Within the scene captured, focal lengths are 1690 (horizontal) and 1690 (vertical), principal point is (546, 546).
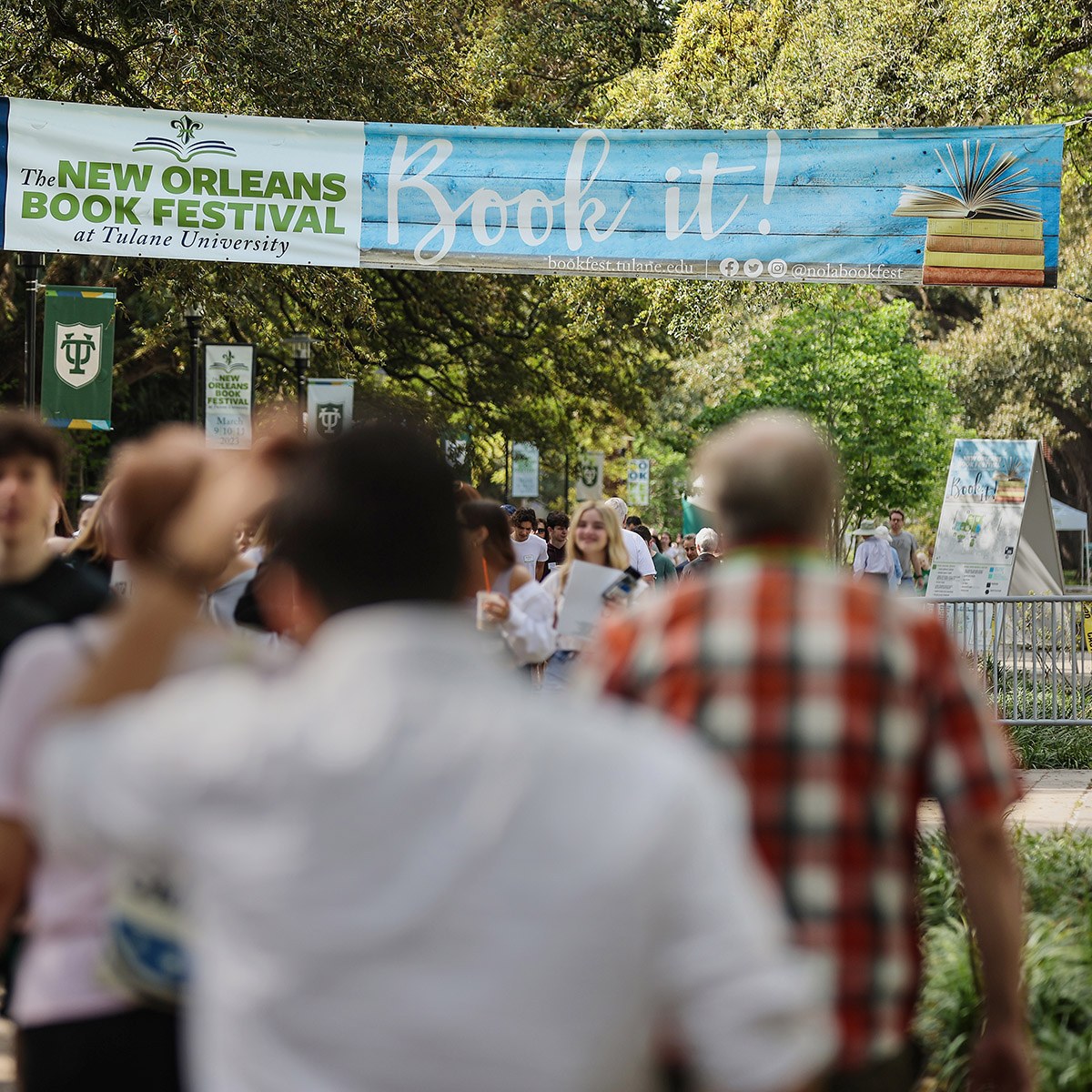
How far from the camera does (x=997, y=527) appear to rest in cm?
2017

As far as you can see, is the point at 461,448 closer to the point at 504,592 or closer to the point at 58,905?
the point at 504,592

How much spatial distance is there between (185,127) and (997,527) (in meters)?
12.6

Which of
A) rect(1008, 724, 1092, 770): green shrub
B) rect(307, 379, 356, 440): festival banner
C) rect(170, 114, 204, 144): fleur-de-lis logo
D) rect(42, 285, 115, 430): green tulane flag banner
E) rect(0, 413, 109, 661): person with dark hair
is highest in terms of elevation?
rect(170, 114, 204, 144): fleur-de-lis logo

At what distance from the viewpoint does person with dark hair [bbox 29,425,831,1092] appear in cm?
149

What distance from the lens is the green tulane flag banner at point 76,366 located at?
1317 centimetres

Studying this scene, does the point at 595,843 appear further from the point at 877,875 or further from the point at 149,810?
the point at 877,875

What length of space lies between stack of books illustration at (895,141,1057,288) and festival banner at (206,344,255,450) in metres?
9.31

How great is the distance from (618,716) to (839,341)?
26520mm

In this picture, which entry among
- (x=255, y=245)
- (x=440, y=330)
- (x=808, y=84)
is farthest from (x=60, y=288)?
(x=440, y=330)

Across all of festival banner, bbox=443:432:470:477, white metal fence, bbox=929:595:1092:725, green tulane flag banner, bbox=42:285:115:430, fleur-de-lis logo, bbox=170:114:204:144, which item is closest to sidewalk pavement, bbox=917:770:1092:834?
white metal fence, bbox=929:595:1092:725

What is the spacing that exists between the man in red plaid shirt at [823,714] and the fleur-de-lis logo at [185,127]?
8553mm

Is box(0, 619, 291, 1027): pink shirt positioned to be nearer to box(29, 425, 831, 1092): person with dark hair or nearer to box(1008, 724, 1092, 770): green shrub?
box(29, 425, 831, 1092): person with dark hair

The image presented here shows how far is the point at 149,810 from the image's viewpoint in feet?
5.19

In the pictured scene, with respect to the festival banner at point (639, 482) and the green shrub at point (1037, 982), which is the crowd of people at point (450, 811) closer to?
the green shrub at point (1037, 982)
